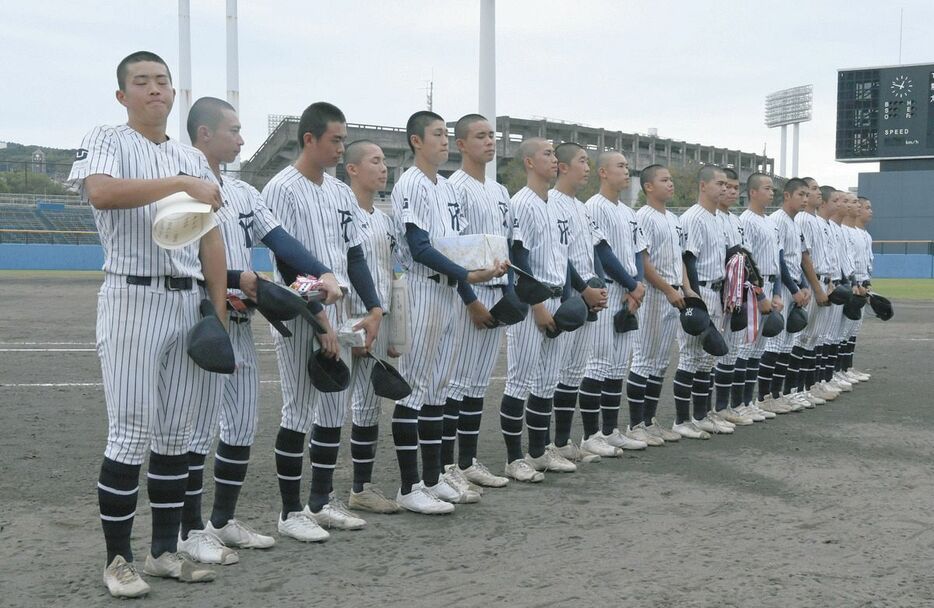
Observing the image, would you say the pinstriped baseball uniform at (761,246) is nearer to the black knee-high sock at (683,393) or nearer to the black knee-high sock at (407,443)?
the black knee-high sock at (683,393)

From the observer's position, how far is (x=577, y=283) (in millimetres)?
6711

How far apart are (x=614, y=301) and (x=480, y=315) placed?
1904 mm

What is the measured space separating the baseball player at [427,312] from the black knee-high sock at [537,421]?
1.03 m

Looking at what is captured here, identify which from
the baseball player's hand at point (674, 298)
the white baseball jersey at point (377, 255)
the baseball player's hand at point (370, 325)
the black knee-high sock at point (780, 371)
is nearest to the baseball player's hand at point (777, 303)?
the black knee-high sock at point (780, 371)

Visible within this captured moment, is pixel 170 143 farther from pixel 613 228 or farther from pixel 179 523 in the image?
pixel 613 228

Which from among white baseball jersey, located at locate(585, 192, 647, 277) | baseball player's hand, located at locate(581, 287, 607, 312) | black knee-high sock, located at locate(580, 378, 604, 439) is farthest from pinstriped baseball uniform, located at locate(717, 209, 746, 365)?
baseball player's hand, located at locate(581, 287, 607, 312)

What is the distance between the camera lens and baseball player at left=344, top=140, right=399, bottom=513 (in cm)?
537

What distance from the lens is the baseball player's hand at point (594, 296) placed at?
6641 mm

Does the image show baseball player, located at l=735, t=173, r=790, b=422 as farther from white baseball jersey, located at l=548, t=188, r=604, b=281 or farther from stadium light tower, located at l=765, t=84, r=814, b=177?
stadium light tower, located at l=765, t=84, r=814, b=177

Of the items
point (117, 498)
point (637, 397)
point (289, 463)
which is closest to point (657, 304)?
point (637, 397)

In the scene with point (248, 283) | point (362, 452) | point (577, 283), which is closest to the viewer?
point (248, 283)

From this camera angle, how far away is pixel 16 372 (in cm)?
1059

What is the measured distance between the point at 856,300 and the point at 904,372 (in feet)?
6.19

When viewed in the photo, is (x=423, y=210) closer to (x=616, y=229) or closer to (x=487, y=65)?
(x=616, y=229)
